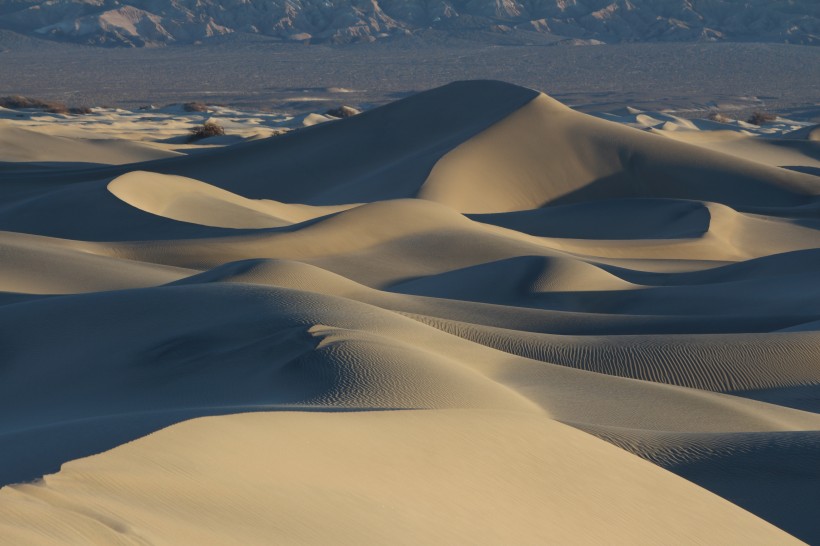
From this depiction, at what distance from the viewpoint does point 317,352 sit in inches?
291

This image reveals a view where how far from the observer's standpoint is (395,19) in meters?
148

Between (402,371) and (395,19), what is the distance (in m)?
144

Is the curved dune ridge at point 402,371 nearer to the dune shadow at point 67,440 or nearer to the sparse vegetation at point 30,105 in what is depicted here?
the dune shadow at point 67,440

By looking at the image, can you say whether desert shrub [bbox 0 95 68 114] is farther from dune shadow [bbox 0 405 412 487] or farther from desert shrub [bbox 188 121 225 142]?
dune shadow [bbox 0 405 412 487]

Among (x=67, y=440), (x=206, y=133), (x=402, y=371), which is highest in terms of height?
(x=67, y=440)

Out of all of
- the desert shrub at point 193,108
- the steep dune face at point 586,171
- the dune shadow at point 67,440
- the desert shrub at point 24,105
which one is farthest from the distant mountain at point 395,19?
the dune shadow at point 67,440

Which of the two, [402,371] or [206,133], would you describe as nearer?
[402,371]

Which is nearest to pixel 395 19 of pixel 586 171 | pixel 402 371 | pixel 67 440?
pixel 586 171

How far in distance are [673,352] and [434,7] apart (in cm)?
14375

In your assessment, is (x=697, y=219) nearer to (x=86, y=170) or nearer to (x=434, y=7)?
(x=86, y=170)

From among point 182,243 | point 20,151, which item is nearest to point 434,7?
point 20,151

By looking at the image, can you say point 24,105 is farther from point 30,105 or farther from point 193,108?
point 193,108

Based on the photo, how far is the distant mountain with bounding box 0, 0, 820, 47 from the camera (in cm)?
13725

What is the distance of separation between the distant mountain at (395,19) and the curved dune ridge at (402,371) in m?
118
